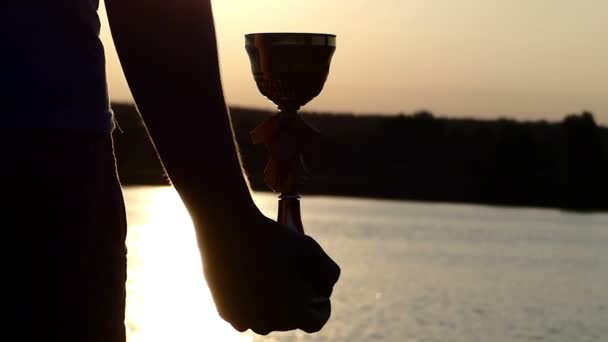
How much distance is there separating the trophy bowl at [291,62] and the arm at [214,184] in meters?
0.70

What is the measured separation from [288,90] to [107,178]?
68 cm

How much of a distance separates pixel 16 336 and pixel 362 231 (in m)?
87.5

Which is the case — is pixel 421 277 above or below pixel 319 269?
below

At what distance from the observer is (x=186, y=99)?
140cm

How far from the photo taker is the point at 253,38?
2164 mm

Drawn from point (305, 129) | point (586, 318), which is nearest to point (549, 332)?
point (586, 318)

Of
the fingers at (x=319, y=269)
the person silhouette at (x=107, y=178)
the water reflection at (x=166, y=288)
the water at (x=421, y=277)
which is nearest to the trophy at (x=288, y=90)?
the person silhouette at (x=107, y=178)

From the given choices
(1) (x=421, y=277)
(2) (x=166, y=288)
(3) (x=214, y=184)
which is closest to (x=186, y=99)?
(3) (x=214, y=184)

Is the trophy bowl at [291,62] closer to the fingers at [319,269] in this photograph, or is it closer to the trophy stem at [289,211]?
the trophy stem at [289,211]

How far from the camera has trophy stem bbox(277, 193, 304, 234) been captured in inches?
82.1

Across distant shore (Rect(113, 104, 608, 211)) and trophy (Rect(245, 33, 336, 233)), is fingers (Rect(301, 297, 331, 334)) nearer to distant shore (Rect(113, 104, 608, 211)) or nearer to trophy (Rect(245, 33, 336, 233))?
trophy (Rect(245, 33, 336, 233))

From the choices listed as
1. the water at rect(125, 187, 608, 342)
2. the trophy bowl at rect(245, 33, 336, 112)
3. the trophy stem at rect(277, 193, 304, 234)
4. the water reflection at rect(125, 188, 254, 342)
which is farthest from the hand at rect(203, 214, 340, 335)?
the water reflection at rect(125, 188, 254, 342)

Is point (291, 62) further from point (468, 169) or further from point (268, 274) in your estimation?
point (468, 169)

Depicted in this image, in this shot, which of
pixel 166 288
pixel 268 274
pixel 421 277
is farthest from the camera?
pixel 421 277
